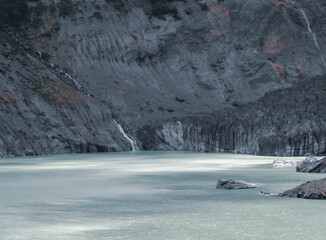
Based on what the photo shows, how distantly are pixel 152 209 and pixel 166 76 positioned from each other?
67.6 meters

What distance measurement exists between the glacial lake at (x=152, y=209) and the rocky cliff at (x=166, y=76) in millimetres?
27399

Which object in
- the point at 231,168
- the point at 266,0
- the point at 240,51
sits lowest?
the point at 231,168

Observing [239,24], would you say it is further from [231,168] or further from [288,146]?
[231,168]

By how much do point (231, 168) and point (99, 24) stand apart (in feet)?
171

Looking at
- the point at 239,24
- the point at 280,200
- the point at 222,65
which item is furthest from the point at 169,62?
the point at 280,200

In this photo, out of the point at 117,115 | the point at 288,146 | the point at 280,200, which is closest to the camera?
the point at 280,200

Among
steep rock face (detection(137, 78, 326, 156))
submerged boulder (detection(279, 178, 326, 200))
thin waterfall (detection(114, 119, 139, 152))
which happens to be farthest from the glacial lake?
thin waterfall (detection(114, 119, 139, 152))

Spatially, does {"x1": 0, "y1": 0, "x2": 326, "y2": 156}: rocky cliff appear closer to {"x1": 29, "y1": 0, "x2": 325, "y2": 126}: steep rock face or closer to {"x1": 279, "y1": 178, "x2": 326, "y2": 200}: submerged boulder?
{"x1": 29, "y1": 0, "x2": 325, "y2": 126}: steep rock face

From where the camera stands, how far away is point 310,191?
72.9 ft

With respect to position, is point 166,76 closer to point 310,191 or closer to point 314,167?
point 314,167

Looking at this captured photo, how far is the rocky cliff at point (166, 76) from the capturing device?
60906mm

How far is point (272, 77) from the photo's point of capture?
299 feet

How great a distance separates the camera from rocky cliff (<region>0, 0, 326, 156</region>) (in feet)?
200

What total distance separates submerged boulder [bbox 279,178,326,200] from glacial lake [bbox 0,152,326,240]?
0.48 metres
